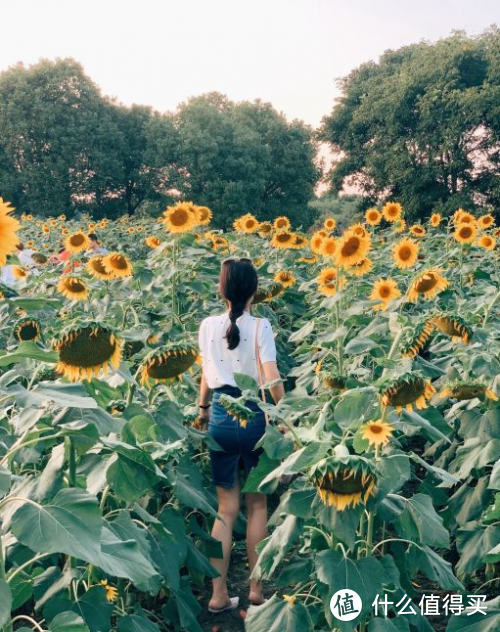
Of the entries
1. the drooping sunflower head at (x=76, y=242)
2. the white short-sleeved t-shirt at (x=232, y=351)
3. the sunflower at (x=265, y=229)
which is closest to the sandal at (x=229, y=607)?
the white short-sleeved t-shirt at (x=232, y=351)

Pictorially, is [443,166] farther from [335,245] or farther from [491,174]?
[335,245]

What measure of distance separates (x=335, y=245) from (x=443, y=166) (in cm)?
2459

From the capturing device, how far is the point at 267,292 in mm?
5648

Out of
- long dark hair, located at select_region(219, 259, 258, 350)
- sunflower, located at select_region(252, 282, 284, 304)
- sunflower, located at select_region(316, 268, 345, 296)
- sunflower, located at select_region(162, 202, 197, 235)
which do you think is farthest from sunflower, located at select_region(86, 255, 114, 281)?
long dark hair, located at select_region(219, 259, 258, 350)

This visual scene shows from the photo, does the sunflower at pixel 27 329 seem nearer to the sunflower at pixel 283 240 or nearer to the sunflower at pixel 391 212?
the sunflower at pixel 283 240

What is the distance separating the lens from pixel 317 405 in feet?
8.86

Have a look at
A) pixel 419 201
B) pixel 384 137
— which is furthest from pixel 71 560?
pixel 384 137

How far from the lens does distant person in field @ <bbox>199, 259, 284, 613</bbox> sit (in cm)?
320

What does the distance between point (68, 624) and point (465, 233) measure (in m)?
5.63

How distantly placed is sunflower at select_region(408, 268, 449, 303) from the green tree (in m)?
23.2

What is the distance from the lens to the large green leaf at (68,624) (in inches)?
64.4

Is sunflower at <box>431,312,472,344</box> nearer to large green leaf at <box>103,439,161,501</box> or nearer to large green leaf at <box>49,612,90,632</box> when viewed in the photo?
large green leaf at <box>103,439,161,501</box>

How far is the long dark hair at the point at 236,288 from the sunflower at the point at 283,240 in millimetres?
3980

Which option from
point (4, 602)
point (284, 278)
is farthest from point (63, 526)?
point (284, 278)
